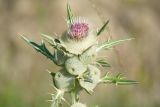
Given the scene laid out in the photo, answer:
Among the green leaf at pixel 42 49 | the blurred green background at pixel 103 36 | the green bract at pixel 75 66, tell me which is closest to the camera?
the green bract at pixel 75 66

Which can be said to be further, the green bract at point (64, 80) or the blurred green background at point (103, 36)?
the blurred green background at point (103, 36)

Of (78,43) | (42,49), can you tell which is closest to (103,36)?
(42,49)

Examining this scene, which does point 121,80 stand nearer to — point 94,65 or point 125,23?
point 94,65

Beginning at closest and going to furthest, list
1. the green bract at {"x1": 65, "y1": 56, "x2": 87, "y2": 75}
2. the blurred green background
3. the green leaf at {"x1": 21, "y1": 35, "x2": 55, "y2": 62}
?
1. the green bract at {"x1": 65, "y1": 56, "x2": 87, "y2": 75}
2. the green leaf at {"x1": 21, "y1": 35, "x2": 55, "y2": 62}
3. the blurred green background

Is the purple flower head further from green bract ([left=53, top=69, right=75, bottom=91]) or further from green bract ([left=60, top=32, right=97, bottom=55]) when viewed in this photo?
green bract ([left=53, top=69, right=75, bottom=91])

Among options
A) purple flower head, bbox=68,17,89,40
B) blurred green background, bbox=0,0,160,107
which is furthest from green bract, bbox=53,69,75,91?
blurred green background, bbox=0,0,160,107

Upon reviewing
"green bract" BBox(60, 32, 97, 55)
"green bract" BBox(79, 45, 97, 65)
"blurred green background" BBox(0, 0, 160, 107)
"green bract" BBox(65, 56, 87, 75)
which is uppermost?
"blurred green background" BBox(0, 0, 160, 107)

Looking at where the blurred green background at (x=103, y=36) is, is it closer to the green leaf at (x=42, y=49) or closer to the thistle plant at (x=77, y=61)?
the green leaf at (x=42, y=49)

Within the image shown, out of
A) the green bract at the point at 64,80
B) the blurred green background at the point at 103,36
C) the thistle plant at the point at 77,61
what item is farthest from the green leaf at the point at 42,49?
the blurred green background at the point at 103,36
